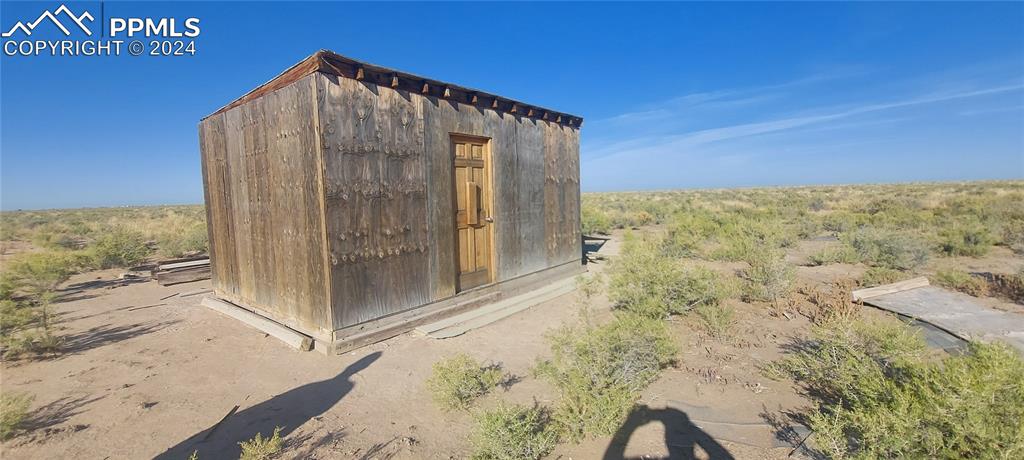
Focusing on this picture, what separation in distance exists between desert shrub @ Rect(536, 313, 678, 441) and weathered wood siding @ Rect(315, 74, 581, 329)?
2.57 m

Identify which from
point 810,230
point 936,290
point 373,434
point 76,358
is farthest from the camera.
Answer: point 810,230

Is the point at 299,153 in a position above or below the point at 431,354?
above

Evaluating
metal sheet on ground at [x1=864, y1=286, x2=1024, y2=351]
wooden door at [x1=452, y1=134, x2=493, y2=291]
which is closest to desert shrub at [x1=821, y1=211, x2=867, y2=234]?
metal sheet on ground at [x1=864, y1=286, x2=1024, y2=351]

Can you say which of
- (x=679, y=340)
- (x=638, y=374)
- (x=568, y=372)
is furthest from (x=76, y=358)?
(x=679, y=340)

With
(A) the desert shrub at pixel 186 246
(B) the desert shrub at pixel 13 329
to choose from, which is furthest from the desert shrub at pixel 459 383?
(A) the desert shrub at pixel 186 246

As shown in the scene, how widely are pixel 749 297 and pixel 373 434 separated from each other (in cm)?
591

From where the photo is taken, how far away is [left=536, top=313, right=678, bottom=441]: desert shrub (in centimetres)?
307

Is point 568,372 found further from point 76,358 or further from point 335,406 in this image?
point 76,358

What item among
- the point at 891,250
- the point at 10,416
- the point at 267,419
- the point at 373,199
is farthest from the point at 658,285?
the point at 891,250

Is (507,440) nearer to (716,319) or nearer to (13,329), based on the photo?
(716,319)

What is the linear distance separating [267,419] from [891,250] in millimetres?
11399

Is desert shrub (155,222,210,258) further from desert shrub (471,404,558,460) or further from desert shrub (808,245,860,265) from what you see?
desert shrub (808,245,860,265)

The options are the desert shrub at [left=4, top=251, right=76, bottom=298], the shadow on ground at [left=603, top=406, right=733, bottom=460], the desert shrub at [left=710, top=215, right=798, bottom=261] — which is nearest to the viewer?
the shadow on ground at [left=603, top=406, right=733, bottom=460]

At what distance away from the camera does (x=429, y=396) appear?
12.8ft
